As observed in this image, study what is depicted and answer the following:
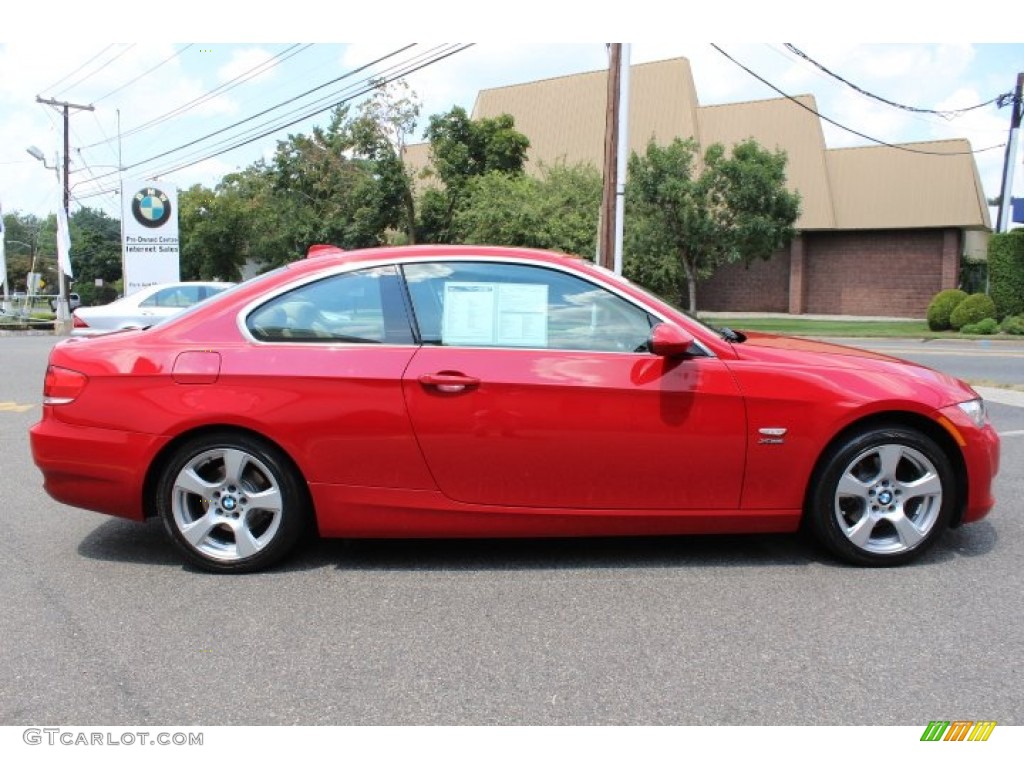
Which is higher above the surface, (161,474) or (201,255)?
(201,255)

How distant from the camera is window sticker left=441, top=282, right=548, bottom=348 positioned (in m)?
3.98

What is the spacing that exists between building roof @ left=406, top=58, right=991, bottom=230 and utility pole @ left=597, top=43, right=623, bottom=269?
66.6 ft

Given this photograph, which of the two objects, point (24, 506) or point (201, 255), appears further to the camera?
point (201, 255)

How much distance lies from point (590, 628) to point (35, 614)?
2.49m

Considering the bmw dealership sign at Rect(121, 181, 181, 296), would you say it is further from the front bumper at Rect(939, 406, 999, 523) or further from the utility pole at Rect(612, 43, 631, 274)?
the front bumper at Rect(939, 406, 999, 523)

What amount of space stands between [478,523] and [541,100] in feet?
136

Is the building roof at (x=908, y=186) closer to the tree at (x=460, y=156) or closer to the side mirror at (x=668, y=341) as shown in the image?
the tree at (x=460, y=156)

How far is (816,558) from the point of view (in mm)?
4227

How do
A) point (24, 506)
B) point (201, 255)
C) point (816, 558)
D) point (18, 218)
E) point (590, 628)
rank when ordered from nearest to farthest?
point (590, 628), point (816, 558), point (24, 506), point (201, 255), point (18, 218)

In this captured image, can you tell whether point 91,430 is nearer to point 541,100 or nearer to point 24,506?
point 24,506

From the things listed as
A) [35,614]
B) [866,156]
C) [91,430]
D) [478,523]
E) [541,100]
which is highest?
[541,100]

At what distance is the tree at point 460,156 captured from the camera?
1419 inches

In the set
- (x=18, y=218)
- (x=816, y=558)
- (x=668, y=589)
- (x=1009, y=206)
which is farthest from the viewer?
(x=18, y=218)

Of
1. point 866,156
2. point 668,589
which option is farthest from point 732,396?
point 866,156
